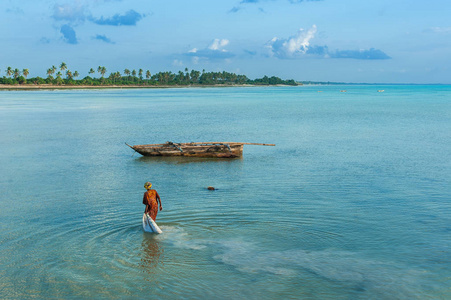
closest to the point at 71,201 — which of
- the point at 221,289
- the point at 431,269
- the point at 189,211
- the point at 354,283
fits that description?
the point at 189,211

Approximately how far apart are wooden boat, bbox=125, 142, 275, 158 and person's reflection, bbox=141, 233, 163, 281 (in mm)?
14805

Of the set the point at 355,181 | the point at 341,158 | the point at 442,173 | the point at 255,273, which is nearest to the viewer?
the point at 255,273

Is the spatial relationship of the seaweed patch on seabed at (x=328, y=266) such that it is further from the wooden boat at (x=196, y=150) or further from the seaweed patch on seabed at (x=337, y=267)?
the wooden boat at (x=196, y=150)

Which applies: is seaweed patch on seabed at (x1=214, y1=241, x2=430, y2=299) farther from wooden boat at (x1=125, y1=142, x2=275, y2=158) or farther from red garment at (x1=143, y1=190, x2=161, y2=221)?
wooden boat at (x1=125, y1=142, x2=275, y2=158)

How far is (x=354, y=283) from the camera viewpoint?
435 inches

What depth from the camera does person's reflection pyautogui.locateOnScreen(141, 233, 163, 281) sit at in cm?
1213

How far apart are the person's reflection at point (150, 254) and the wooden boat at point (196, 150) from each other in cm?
1480

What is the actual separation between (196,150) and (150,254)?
16.5 meters

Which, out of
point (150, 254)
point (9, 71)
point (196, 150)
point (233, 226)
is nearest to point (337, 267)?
point (233, 226)

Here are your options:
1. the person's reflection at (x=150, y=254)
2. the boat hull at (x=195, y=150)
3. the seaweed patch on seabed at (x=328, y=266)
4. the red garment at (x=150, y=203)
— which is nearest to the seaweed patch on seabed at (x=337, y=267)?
the seaweed patch on seabed at (x=328, y=266)

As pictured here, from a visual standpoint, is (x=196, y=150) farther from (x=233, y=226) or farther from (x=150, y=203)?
(x=150, y=203)

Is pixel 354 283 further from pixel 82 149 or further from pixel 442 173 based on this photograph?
pixel 82 149

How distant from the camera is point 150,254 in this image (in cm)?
1305

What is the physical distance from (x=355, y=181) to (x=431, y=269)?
33.5ft
